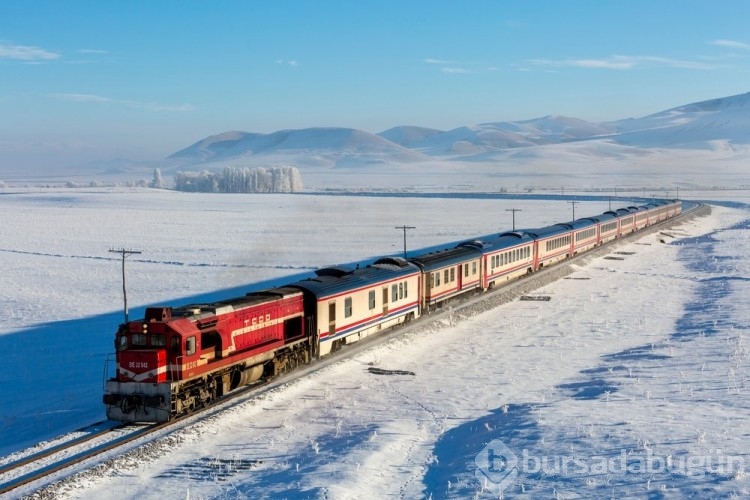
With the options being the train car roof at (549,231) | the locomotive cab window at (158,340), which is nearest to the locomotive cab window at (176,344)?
the locomotive cab window at (158,340)

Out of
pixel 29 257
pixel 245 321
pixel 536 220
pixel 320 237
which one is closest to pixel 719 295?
pixel 245 321

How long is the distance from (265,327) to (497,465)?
11.3 m

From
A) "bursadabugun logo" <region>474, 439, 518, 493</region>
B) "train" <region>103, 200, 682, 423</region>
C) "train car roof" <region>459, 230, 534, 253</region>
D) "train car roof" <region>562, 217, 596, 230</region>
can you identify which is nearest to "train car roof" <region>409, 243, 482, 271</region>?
"train" <region>103, 200, 682, 423</region>

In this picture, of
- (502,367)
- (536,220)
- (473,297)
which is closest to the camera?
(502,367)

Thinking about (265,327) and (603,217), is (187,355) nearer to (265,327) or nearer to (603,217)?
(265,327)

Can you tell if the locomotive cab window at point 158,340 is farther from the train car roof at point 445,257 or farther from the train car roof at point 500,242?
the train car roof at point 500,242

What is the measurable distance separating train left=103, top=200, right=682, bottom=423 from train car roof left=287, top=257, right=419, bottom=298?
0.18 feet

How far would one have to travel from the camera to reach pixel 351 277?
3509 cm

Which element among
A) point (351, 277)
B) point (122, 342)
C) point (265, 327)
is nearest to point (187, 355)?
point (122, 342)

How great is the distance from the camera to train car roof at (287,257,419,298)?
32062mm

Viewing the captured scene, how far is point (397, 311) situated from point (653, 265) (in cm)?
3884

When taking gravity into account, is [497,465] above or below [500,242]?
below

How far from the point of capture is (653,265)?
69.4m

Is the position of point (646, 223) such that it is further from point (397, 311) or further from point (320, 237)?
point (397, 311)
